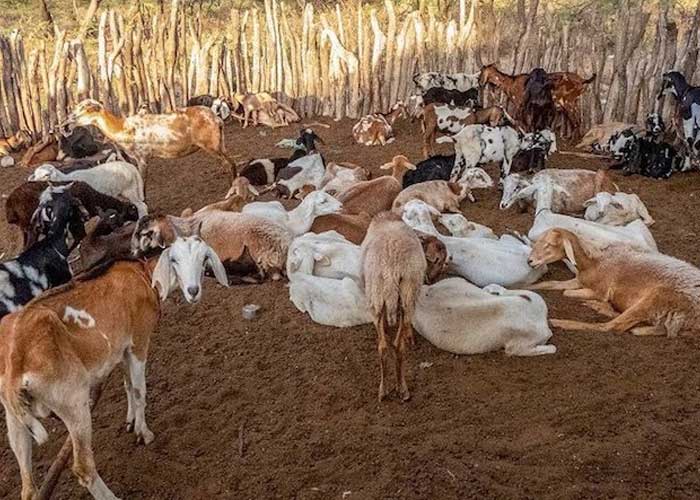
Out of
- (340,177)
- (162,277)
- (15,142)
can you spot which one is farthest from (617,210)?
(15,142)

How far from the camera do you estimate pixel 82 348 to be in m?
3.96

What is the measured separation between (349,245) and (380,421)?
7.91 feet

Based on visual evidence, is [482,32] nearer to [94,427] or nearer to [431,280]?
[431,280]

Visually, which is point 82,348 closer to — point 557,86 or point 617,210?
point 617,210

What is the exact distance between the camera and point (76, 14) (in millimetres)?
20688

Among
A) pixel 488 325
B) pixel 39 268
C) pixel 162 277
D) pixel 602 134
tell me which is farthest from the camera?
pixel 602 134

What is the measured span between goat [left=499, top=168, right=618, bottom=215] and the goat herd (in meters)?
0.03

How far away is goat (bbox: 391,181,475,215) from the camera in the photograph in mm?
8677

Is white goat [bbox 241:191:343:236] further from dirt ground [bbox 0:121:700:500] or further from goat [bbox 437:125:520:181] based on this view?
goat [bbox 437:125:520:181]

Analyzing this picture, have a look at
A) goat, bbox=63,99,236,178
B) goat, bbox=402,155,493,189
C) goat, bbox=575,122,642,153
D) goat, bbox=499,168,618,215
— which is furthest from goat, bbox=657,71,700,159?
goat, bbox=63,99,236,178

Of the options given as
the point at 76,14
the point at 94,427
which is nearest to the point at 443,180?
the point at 94,427

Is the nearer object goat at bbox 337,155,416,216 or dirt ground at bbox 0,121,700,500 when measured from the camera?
dirt ground at bbox 0,121,700,500

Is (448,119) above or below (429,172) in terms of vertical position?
above

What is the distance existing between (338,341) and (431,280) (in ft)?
3.89
